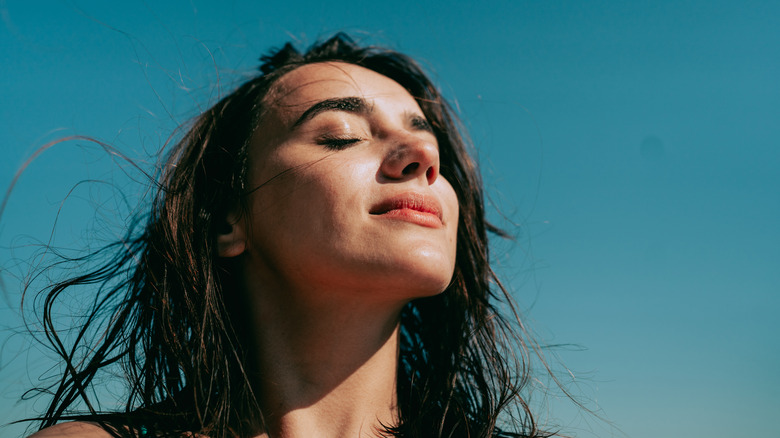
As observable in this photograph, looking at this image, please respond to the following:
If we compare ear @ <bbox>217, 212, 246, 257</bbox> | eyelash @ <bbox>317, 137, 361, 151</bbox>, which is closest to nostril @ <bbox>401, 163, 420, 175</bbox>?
eyelash @ <bbox>317, 137, 361, 151</bbox>

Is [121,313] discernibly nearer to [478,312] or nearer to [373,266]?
[373,266]

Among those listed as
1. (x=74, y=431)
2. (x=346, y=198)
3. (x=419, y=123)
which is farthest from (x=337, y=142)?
(x=74, y=431)

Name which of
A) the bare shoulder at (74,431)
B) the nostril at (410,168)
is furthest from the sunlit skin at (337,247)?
the bare shoulder at (74,431)

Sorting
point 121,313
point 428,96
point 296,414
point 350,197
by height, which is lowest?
point 296,414

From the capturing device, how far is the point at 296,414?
277cm

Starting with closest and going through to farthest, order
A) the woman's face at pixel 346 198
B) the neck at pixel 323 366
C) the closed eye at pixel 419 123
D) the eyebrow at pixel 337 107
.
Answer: the woman's face at pixel 346 198 < the neck at pixel 323 366 < the eyebrow at pixel 337 107 < the closed eye at pixel 419 123

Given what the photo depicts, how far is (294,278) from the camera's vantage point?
9.35ft

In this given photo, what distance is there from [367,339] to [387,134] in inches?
39.9

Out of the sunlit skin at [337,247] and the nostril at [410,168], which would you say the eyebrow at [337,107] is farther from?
the nostril at [410,168]

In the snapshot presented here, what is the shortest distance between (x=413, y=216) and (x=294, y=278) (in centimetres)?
64

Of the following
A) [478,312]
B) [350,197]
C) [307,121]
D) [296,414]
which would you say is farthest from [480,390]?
[307,121]

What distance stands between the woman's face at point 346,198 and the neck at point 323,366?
0.14 meters

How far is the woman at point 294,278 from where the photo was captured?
2.69 metres

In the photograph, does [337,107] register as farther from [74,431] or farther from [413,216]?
[74,431]
